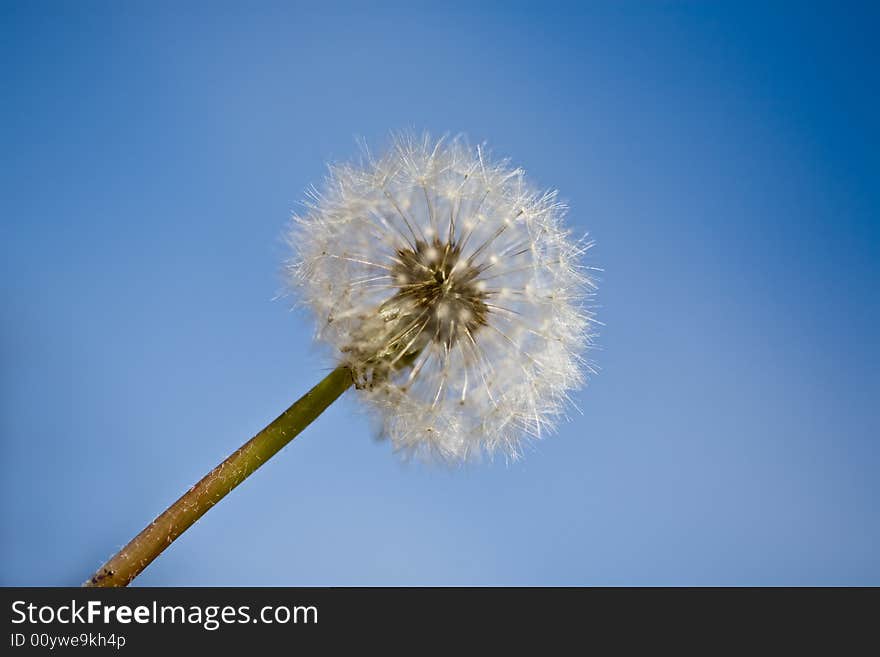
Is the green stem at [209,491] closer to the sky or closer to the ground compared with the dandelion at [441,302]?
closer to the ground

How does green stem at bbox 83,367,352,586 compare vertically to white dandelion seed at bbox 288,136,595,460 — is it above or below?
below

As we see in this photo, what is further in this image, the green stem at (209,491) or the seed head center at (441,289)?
the seed head center at (441,289)

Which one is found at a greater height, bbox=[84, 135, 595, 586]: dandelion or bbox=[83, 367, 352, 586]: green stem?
bbox=[84, 135, 595, 586]: dandelion

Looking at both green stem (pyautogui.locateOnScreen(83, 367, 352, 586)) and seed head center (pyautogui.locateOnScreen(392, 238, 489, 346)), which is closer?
green stem (pyautogui.locateOnScreen(83, 367, 352, 586))

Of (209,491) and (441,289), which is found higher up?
(441,289)

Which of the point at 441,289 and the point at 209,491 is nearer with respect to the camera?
the point at 209,491
